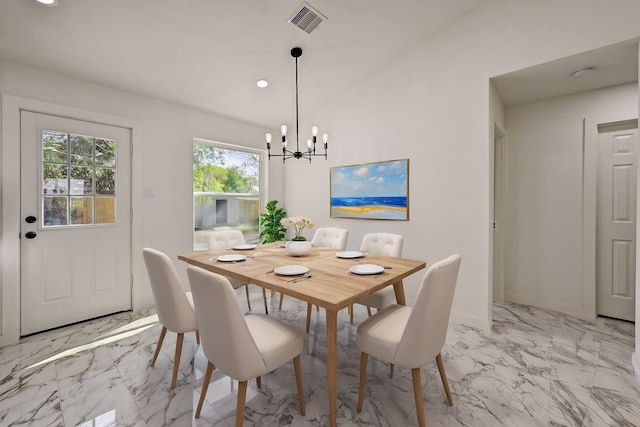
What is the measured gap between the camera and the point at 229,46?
258 cm

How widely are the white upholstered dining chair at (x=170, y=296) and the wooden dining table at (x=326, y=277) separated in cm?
29

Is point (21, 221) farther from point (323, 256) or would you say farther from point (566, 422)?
point (566, 422)

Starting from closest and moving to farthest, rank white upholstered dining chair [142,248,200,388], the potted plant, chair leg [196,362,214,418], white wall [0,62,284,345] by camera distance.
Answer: chair leg [196,362,214,418] < white upholstered dining chair [142,248,200,388] < white wall [0,62,284,345] < the potted plant

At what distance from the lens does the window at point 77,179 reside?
2512mm

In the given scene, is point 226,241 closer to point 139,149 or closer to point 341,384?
point 139,149

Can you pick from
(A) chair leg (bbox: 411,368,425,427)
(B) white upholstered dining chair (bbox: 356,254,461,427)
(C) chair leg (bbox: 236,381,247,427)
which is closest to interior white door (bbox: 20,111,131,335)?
(C) chair leg (bbox: 236,381,247,427)

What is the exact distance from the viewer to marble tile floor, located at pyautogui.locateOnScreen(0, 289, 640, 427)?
4.93 ft

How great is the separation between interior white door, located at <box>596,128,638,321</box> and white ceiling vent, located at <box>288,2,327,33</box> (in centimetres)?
306

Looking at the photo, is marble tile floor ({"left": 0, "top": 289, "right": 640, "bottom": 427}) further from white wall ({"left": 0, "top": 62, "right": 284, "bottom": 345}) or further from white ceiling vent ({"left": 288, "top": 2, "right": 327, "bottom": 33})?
white ceiling vent ({"left": 288, "top": 2, "right": 327, "bottom": 33})

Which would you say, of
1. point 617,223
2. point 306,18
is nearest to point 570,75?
point 617,223

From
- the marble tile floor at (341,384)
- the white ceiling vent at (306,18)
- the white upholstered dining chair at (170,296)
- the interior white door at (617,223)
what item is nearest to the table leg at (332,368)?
the marble tile floor at (341,384)

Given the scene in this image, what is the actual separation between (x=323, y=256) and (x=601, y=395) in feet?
6.53

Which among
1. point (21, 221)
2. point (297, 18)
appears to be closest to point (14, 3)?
point (21, 221)

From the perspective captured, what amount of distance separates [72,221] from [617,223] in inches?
214
